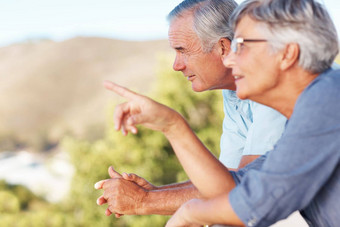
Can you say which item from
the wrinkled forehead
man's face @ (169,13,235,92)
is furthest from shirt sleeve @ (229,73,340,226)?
the wrinkled forehead

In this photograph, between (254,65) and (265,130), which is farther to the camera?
(265,130)

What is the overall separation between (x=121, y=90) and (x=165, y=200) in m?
0.79

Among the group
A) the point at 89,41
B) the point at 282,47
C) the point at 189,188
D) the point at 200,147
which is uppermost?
the point at 282,47

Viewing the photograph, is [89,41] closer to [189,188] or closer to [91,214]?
[91,214]

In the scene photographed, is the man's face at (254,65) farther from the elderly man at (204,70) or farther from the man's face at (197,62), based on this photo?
the man's face at (197,62)

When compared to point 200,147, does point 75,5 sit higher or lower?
lower

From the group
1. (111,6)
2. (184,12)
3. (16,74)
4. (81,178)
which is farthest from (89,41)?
(184,12)

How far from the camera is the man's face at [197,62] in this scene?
241 centimetres

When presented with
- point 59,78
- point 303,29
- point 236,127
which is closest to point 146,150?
point 236,127

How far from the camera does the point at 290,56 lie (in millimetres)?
1369

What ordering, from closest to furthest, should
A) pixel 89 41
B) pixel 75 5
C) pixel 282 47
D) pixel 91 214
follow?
pixel 282 47 < pixel 91 214 < pixel 89 41 < pixel 75 5

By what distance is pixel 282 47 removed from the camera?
137 cm

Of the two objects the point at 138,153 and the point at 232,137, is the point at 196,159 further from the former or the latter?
the point at 138,153

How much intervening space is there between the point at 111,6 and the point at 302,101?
180 ft
